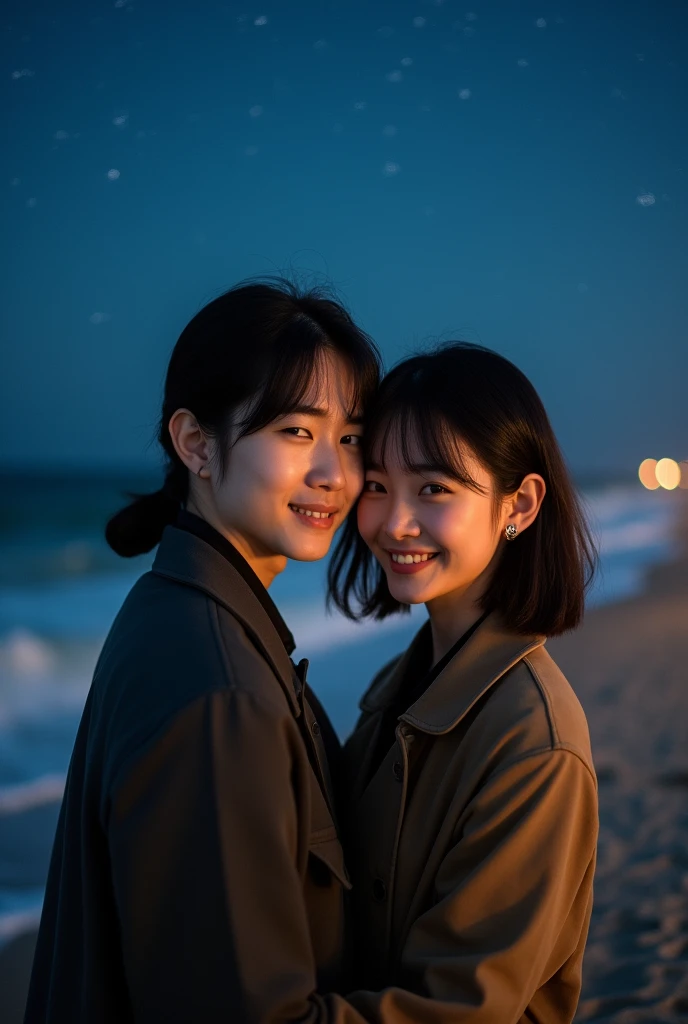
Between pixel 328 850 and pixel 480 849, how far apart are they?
12.9 inches

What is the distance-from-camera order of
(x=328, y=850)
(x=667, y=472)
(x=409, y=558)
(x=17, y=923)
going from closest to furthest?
(x=328, y=850) < (x=409, y=558) < (x=17, y=923) < (x=667, y=472)

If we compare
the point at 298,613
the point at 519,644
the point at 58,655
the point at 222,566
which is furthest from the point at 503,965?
the point at 298,613

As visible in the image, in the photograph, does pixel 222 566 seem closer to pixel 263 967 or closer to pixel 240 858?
pixel 240 858

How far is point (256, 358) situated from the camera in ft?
6.61

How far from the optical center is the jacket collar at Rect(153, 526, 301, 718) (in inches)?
70.1

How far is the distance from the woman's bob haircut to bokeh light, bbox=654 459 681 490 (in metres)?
84.2

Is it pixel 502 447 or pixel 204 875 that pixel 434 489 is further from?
pixel 204 875

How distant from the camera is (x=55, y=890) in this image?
1.96m

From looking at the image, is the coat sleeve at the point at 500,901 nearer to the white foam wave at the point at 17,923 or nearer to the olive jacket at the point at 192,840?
the olive jacket at the point at 192,840

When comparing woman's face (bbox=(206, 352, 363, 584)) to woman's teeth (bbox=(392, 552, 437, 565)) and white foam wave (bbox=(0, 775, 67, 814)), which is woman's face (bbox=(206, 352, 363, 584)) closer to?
woman's teeth (bbox=(392, 552, 437, 565))

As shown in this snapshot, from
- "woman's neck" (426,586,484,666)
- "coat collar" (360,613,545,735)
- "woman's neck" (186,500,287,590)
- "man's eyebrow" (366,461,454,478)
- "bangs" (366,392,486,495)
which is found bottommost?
"coat collar" (360,613,545,735)

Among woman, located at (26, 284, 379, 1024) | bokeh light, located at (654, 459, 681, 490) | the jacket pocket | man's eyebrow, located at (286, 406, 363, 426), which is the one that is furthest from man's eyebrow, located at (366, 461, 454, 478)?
bokeh light, located at (654, 459, 681, 490)

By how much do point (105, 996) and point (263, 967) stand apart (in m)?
0.40

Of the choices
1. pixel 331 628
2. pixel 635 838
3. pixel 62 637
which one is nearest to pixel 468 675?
pixel 635 838
